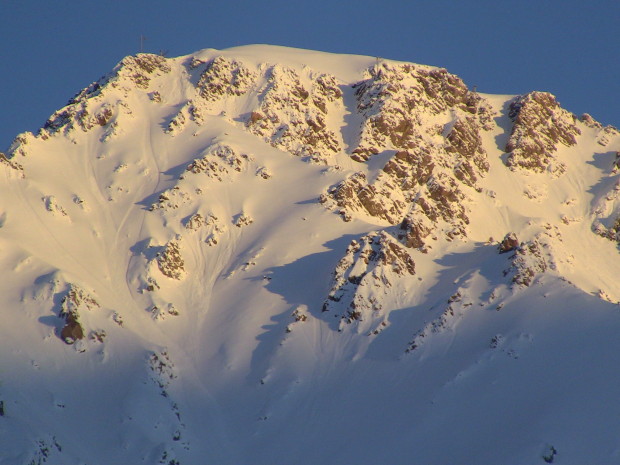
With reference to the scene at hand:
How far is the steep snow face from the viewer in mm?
120688

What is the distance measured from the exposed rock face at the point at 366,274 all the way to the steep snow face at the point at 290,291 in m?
0.35

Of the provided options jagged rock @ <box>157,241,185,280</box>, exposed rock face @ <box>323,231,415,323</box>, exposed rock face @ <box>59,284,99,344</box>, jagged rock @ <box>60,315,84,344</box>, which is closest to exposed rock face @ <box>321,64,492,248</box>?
exposed rock face @ <box>323,231,415,323</box>

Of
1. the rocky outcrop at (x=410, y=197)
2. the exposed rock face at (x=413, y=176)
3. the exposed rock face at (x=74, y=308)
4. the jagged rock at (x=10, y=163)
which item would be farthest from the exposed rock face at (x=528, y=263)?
the jagged rock at (x=10, y=163)

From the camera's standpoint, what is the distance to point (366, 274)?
147000mm

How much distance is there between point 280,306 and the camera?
14750 cm

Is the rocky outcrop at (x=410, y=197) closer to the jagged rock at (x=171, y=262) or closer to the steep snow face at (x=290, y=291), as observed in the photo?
the steep snow face at (x=290, y=291)

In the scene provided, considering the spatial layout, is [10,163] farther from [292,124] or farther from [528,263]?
[528,263]

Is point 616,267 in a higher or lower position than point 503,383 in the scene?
higher

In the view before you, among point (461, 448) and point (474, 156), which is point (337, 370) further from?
point (474, 156)

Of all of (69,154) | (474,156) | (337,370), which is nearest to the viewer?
(337,370)

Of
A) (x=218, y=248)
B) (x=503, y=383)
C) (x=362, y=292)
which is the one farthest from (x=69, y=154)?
(x=503, y=383)

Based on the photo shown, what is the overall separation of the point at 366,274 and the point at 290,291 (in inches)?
505

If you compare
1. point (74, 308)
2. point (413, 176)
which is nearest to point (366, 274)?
point (413, 176)

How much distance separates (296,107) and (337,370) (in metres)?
76.5
